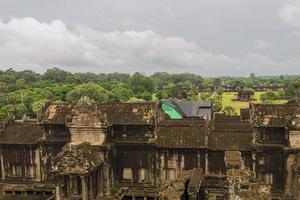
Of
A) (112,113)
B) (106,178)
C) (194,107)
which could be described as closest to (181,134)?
(112,113)

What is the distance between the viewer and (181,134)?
30422 mm

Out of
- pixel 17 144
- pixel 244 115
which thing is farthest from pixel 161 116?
pixel 17 144

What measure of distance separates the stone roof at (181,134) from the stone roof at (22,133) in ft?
36.8

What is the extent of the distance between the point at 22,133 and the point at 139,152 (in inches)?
480

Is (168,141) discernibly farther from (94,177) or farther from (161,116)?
(94,177)

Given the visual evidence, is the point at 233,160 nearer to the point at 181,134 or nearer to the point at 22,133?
the point at 181,134

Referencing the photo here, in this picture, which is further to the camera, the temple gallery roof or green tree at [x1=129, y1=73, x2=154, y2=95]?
green tree at [x1=129, y1=73, x2=154, y2=95]

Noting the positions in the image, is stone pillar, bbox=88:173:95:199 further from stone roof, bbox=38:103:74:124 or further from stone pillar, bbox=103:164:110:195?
stone roof, bbox=38:103:74:124

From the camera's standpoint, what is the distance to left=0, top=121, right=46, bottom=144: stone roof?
3372 cm

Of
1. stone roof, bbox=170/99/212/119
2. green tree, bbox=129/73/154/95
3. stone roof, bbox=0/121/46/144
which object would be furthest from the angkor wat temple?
green tree, bbox=129/73/154/95

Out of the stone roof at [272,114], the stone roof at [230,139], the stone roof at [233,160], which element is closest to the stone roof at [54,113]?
the stone roof at [230,139]

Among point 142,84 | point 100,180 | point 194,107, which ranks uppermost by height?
point 142,84

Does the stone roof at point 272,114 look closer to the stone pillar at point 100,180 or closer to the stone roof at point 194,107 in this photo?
the stone pillar at point 100,180

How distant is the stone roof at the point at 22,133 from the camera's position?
1328 inches
